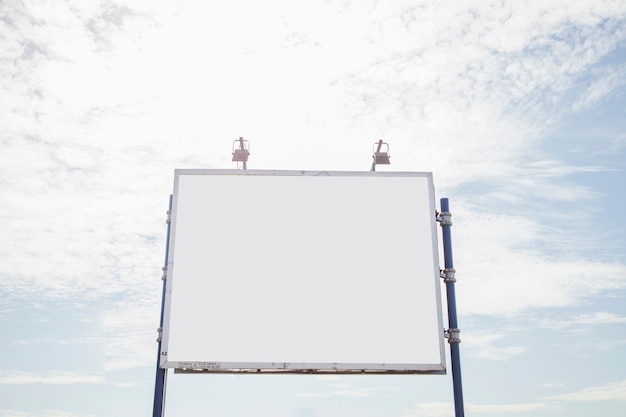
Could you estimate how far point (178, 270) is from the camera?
858cm

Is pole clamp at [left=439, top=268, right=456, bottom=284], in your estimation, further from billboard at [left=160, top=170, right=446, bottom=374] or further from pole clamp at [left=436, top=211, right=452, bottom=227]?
pole clamp at [left=436, top=211, right=452, bottom=227]

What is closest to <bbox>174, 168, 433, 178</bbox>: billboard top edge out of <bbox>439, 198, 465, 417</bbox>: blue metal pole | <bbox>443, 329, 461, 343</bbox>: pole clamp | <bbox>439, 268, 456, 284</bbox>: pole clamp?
<bbox>439, 198, 465, 417</bbox>: blue metal pole

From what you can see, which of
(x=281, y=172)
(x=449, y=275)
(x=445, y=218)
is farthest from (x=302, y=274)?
(x=445, y=218)

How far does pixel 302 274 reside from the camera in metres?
8.69

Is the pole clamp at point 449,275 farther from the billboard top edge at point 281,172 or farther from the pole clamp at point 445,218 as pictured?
the billboard top edge at point 281,172

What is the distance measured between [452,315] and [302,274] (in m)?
2.37

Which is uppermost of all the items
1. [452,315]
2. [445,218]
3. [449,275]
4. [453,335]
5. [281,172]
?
[281,172]

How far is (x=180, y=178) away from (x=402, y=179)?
3592 mm

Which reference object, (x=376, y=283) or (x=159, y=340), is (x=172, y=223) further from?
(x=376, y=283)

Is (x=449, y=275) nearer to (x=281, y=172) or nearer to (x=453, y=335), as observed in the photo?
(x=453, y=335)

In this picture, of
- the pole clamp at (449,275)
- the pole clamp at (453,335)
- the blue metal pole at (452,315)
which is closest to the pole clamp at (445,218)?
the blue metal pole at (452,315)

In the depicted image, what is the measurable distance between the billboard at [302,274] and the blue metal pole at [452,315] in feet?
0.53

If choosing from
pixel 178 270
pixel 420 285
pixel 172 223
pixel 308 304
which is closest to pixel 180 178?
pixel 172 223

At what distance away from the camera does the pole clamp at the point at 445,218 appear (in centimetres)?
893
